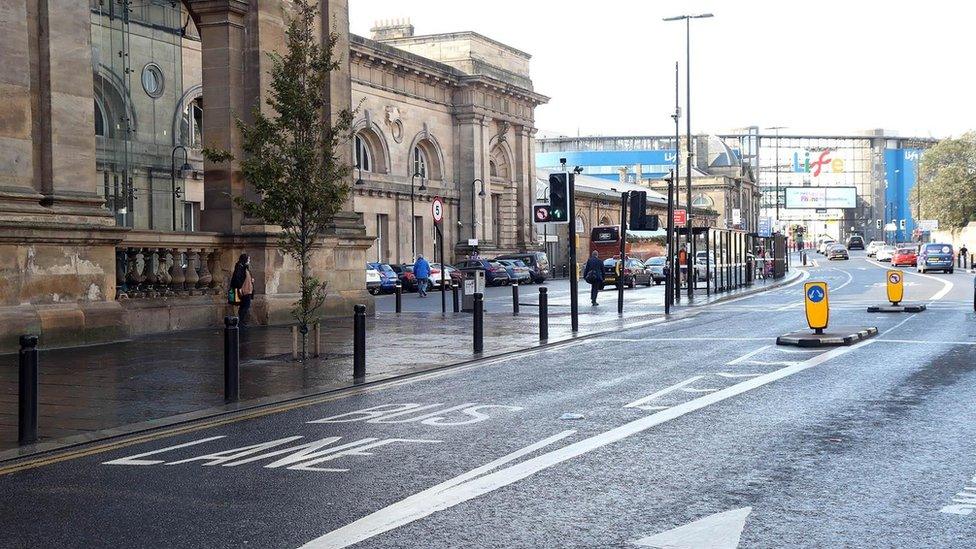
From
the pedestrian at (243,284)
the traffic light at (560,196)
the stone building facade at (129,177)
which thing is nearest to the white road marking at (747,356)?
the traffic light at (560,196)

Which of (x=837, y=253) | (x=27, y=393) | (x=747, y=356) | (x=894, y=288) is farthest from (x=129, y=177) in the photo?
(x=837, y=253)

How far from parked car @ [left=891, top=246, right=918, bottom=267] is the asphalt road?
68734 millimetres

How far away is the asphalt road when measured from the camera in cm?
616

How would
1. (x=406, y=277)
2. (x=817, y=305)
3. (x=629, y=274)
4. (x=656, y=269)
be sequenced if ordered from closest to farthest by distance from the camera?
1. (x=817, y=305)
2. (x=406, y=277)
3. (x=629, y=274)
4. (x=656, y=269)

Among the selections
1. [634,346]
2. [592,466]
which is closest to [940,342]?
[634,346]

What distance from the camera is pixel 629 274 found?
52.2 metres

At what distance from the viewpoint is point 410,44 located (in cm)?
7581

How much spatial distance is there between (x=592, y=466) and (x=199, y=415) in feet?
15.4

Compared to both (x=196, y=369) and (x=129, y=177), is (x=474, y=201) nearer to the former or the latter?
(x=129, y=177)

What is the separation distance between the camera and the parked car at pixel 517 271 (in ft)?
193

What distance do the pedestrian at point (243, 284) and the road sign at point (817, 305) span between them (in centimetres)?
1033

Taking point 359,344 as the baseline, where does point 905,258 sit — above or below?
above

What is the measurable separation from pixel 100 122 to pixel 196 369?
34.4 feet

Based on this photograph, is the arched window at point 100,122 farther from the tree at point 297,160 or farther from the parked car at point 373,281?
the parked car at point 373,281
